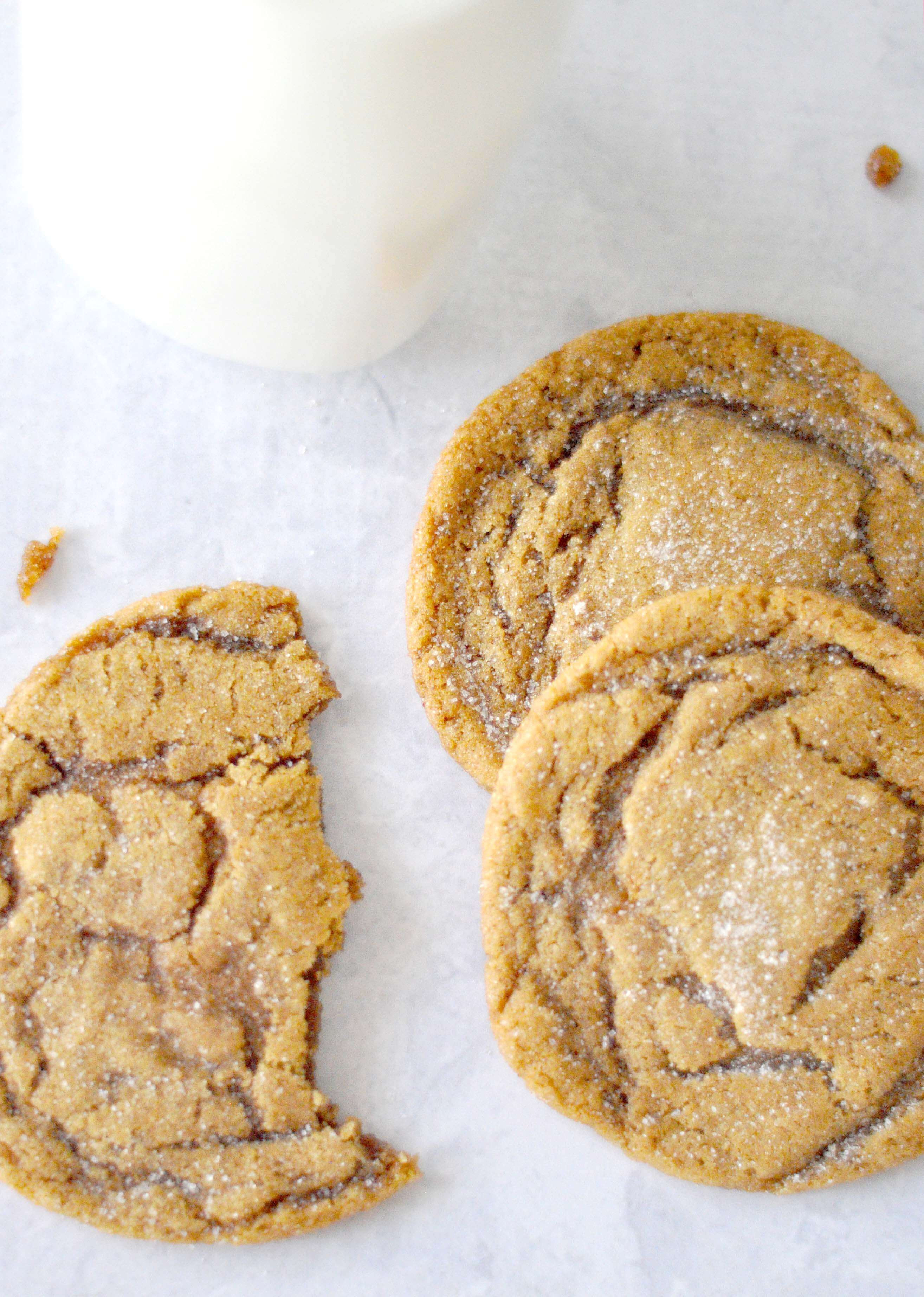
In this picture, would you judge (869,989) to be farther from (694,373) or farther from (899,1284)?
(694,373)

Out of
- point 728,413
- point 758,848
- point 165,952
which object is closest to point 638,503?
point 728,413

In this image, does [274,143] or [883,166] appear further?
[883,166]

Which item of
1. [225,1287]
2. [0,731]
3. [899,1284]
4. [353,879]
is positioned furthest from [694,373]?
[225,1287]

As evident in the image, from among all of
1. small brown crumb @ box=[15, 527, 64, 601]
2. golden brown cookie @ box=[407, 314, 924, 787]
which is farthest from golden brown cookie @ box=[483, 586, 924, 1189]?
small brown crumb @ box=[15, 527, 64, 601]

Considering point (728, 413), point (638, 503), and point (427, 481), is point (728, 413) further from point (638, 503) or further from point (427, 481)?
point (427, 481)

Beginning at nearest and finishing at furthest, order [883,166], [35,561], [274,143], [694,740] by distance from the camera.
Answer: [274,143] → [694,740] → [35,561] → [883,166]

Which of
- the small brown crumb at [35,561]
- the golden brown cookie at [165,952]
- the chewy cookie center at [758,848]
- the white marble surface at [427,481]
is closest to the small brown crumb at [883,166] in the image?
the white marble surface at [427,481]

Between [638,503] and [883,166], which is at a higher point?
[883,166]
